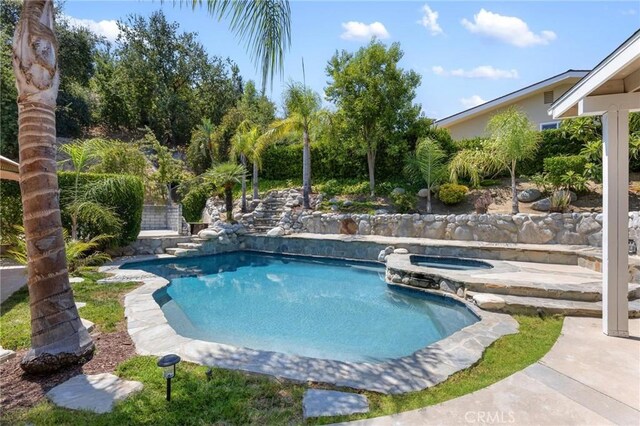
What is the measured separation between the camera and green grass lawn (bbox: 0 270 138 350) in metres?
4.27

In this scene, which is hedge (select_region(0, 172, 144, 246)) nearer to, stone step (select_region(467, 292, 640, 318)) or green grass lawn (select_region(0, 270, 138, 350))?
green grass lawn (select_region(0, 270, 138, 350))

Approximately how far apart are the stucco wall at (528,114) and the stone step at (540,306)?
13.5 meters

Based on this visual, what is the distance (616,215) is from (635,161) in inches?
409

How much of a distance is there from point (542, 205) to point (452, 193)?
118 inches

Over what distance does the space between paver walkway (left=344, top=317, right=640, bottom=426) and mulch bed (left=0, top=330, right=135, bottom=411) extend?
8.97ft

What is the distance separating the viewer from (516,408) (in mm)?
2656

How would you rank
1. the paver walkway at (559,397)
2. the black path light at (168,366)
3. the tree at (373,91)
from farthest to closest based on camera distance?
the tree at (373,91) → the black path light at (168,366) → the paver walkway at (559,397)

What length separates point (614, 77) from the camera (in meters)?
3.98

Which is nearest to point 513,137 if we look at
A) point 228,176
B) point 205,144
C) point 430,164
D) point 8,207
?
point 430,164

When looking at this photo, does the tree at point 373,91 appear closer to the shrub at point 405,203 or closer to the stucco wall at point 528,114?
the shrub at point 405,203

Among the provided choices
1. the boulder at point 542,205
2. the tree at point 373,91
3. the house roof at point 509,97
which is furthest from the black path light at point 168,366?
the house roof at point 509,97

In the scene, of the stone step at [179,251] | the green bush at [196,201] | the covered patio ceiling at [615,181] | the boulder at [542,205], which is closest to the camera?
the covered patio ceiling at [615,181]

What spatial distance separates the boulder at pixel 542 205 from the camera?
36.9 ft

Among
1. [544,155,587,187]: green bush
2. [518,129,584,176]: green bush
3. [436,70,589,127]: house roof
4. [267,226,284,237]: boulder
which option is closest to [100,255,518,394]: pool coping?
[544,155,587,187]: green bush
